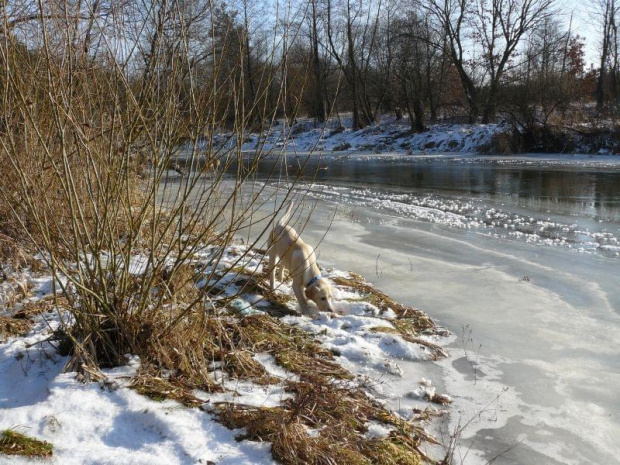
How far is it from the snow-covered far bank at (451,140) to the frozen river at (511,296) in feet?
28.3

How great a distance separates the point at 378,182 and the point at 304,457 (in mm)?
14255

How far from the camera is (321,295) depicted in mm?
4219

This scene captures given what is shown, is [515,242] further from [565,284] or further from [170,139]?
[170,139]

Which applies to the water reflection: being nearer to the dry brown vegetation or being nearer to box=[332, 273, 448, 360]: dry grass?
box=[332, 273, 448, 360]: dry grass

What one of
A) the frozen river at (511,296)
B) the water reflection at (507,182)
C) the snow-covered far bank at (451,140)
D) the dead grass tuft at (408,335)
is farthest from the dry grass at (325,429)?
the snow-covered far bank at (451,140)

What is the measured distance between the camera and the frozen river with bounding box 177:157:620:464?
273 cm

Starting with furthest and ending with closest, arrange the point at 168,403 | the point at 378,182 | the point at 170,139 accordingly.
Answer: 1. the point at 378,182
2. the point at 170,139
3. the point at 168,403

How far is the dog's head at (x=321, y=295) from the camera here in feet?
13.9

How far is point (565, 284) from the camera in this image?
207 inches

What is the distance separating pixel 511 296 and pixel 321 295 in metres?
1.91

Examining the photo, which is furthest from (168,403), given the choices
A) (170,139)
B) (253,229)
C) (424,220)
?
(424,220)

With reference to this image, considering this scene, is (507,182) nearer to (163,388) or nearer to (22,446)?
(163,388)

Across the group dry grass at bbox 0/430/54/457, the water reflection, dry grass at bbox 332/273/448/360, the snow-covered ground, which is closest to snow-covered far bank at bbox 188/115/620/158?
the snow-covered ground

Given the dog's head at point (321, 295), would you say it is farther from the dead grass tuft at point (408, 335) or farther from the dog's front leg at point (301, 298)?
the dead grass tuft at point (408, 335)
